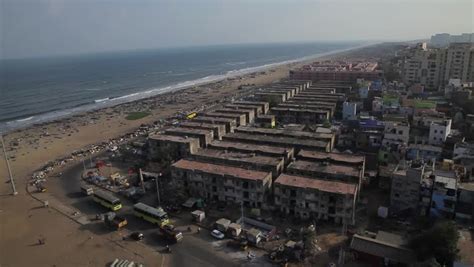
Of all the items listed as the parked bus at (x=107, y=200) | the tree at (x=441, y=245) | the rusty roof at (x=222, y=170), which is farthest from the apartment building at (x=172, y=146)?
the tree at (x=441, y=245)

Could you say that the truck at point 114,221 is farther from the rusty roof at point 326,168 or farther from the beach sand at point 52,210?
the rusty roof at point 326,168

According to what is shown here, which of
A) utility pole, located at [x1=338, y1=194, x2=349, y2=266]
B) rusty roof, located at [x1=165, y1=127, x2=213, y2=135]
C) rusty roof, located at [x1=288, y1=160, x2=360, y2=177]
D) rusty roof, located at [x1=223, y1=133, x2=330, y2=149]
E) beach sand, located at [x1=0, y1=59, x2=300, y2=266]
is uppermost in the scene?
rusty roof, located at [x1=165, y1=127, x2=213, y2=135]

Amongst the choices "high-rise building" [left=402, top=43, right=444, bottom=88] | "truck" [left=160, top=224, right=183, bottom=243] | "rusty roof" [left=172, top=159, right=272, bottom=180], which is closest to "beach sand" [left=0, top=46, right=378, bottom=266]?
"truck" [left=160, top=224, right=183, bottom=243]

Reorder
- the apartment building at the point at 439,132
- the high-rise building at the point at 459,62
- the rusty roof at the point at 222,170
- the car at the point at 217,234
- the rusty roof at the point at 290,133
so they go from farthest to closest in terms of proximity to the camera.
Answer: the high-rise building at the point at 459,62 < the rusty roof at the point at 290,133 < the apartment building at the point at 439,132 < the rusty roof at the point at 222,170 < the car at the point at 217,234

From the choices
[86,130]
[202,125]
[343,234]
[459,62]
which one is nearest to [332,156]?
[343,234]

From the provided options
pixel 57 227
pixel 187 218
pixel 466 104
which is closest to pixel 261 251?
pixel 187 218

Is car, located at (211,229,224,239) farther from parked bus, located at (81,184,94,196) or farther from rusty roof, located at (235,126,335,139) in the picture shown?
rusty roof, located at (235,126,335,139)
